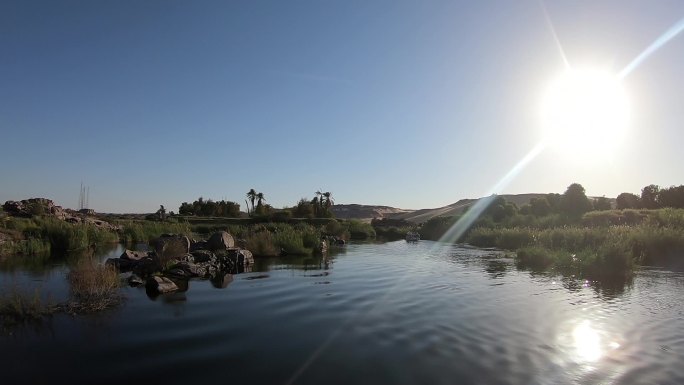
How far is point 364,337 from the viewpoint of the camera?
9492 mm

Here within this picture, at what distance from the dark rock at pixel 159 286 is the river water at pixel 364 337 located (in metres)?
0.43

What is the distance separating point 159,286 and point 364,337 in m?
8.08

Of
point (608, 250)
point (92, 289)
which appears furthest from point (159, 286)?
point (608, 250)

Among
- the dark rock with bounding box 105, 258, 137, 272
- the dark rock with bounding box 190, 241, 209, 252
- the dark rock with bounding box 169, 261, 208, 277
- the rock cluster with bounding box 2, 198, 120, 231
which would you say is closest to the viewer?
the dark rock with bounding box 169, 261, 208, 277

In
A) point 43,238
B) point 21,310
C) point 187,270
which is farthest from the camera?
point 43,238

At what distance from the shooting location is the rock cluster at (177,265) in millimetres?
15984

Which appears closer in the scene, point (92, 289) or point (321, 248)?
point (92, 289)

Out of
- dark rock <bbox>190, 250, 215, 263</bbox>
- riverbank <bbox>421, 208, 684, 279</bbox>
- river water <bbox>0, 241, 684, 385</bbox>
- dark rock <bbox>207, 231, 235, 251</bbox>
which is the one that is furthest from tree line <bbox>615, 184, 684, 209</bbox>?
dark rock <bbox>190, 250, 215, 263</bbox>

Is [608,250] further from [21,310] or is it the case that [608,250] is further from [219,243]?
[21,310]

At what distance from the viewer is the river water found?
7312 mm

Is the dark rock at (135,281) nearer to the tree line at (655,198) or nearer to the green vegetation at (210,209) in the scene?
the tree line at (655,198)

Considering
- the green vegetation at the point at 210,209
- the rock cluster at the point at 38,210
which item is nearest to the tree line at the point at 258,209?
the green vegetation at the point at 210,209

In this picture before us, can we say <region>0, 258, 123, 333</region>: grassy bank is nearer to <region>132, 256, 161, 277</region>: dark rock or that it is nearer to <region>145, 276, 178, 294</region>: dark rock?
<region>145, 276, 178, 294</region>: dark rock

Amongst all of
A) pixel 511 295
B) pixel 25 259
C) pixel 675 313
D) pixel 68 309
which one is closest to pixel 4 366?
pixel 68 309
